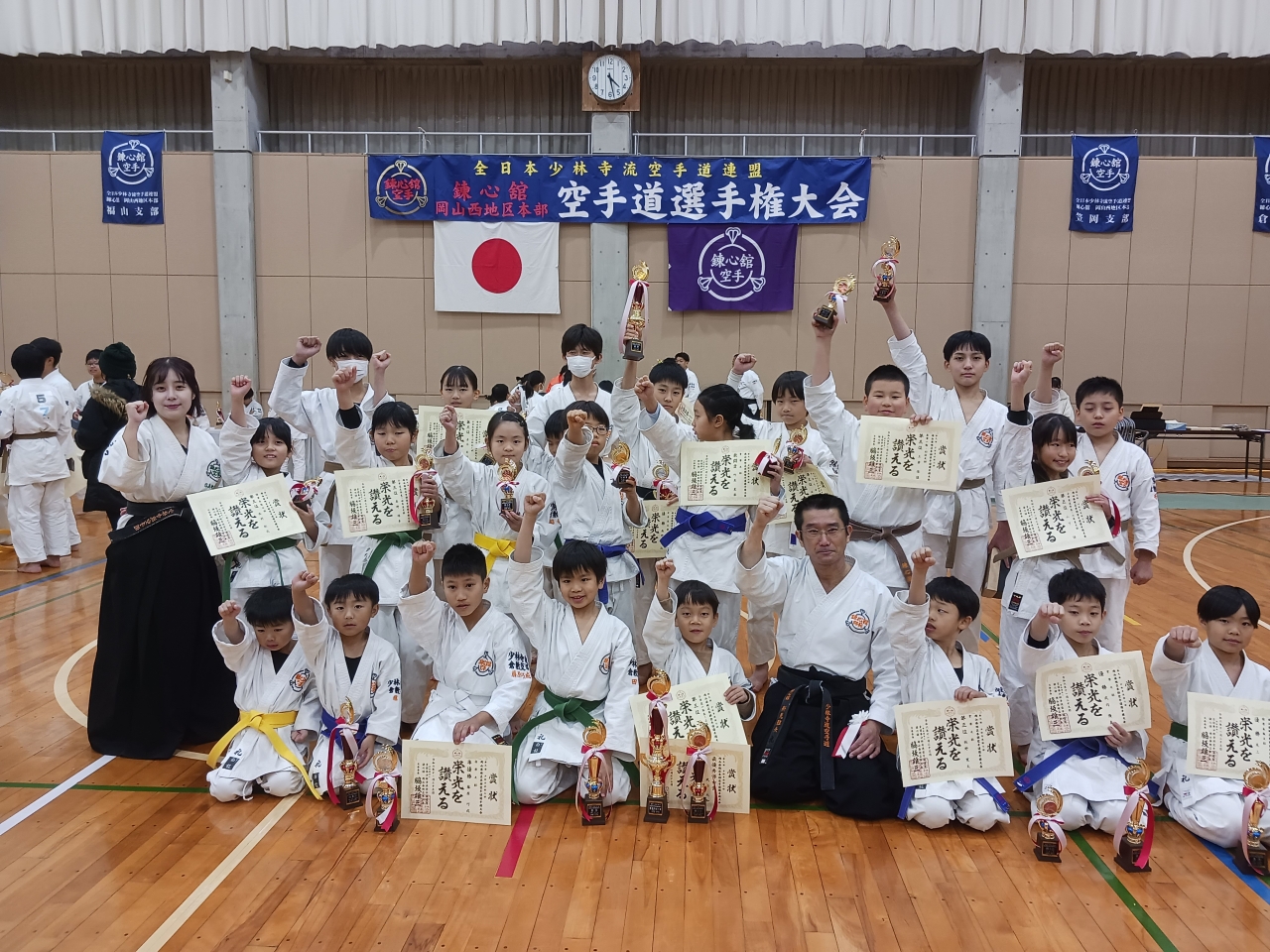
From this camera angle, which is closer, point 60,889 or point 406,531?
point 60,889

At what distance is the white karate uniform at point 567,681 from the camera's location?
372cm

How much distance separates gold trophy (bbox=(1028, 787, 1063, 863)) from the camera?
3.26 meters

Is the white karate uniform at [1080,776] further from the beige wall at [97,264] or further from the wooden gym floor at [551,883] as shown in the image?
the beige wall at [97,264]

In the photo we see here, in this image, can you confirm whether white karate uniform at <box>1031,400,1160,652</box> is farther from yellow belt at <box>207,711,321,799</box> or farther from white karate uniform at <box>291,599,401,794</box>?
yellow belt at <box>207,711,321,799</box>

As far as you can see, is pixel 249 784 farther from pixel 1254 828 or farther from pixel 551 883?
pixel 1254 828

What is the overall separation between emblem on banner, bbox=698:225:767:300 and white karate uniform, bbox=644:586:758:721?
9832mm

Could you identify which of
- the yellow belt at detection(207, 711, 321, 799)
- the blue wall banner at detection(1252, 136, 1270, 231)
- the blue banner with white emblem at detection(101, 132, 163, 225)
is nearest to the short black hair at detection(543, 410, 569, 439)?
the yellow belt at detection(207, 711, 321, 799)

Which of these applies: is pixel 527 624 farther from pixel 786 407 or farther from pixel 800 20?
pixel 800 20

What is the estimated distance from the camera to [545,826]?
3.53m

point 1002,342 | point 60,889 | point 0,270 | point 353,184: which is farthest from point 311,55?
point 60,889

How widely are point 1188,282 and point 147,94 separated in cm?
1618

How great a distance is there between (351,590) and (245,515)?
630 millimetres

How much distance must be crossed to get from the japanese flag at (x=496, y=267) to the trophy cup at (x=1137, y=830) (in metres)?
11.3

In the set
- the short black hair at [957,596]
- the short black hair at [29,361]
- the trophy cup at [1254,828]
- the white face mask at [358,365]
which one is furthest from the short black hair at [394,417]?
the short black hair at [29,361]
